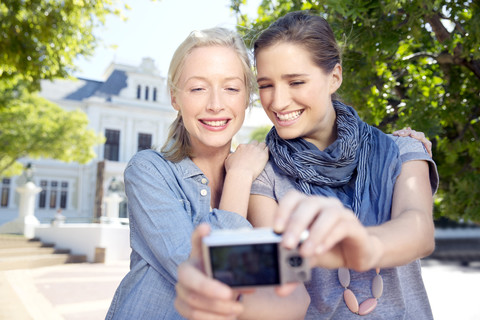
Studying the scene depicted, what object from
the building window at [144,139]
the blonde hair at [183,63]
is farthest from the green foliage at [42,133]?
the blonde hair at [183,63]

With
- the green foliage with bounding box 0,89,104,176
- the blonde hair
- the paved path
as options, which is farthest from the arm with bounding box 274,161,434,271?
the green foliage with bounding box 0,89,104,176

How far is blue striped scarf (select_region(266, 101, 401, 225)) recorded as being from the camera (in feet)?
4.54

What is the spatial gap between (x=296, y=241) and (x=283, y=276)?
0.06m

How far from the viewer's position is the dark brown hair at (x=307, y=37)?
1.55 meters

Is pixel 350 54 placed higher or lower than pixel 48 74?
lower

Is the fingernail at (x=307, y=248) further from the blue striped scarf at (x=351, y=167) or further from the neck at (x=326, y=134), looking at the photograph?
the neck at (x=326, y=134)

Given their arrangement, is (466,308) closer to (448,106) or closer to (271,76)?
(448,106)

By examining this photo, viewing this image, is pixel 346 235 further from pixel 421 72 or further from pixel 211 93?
pixel 421 72

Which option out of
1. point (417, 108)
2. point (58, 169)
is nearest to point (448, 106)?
point (417, 108)

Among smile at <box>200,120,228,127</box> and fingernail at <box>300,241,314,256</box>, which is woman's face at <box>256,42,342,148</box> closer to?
smile at <box>200,120,228,127</box>

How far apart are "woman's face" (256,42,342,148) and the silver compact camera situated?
0.91m

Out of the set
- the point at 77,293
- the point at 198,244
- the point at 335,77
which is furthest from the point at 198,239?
the point at 77,293

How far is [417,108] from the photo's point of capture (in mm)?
3398

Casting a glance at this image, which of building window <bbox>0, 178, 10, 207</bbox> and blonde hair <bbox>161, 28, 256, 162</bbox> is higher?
blonde hair <bbox>161, 28, 256, 162</bbox>
